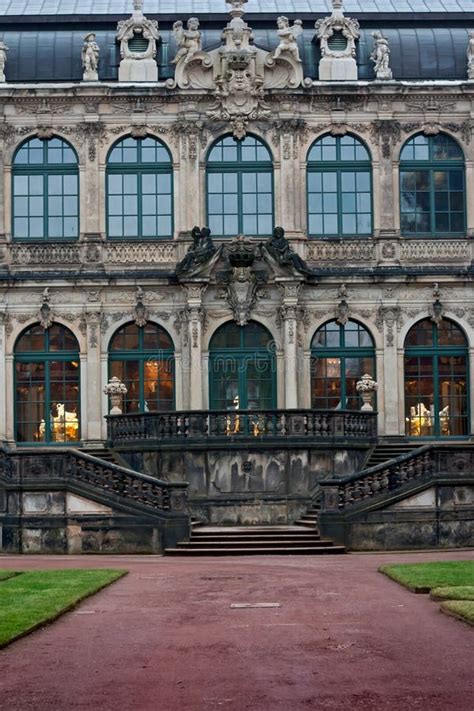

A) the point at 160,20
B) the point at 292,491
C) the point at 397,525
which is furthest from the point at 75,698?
the point at 160,20

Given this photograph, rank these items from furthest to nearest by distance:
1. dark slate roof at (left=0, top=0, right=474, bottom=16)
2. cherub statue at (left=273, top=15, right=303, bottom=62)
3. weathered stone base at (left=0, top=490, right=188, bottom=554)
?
1. dark slate roof at (left=0, top=0, right=474, bottom=16)
2. cherub statue at (left=273, top=15, right=303, bottom=62)
3. weathered stone base at (left=0, top=490, right=188, bottom=554)

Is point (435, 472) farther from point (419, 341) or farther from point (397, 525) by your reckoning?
point (419, 341)

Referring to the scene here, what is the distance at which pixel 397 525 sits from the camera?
1217 inches

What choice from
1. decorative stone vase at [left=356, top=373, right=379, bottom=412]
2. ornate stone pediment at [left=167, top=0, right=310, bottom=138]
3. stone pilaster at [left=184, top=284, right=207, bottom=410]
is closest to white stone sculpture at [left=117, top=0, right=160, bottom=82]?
ornate stone pediment at [left=167, top=0, right=310, bottom=138]

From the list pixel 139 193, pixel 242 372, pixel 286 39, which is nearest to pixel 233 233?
pixel 139 193

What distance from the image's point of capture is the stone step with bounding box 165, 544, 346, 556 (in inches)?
1156

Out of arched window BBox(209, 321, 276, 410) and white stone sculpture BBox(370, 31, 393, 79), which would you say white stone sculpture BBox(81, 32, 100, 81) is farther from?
arched window BBox(209, 321, 276, 410)

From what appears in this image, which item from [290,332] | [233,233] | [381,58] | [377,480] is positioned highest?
[381,58]

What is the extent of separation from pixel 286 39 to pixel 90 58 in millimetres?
6264

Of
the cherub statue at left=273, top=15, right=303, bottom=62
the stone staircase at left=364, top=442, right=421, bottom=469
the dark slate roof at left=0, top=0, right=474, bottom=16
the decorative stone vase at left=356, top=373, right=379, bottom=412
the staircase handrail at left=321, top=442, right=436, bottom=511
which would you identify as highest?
the dark slate roof at left=0, top=0, right=474, bottom=16

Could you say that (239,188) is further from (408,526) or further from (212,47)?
(408,526)

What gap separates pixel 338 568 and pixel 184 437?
11.0m

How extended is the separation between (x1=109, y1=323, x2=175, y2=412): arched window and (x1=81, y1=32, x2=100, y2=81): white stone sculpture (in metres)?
8.03

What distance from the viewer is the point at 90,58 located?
4378 centimetres
